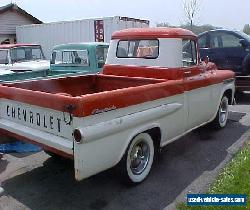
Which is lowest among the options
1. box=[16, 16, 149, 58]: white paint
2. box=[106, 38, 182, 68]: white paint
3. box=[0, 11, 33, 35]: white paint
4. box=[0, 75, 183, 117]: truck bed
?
box=[0, 75, 183, 117]: truck bed

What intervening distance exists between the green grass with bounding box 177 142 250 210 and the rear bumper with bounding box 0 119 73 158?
1405 mm

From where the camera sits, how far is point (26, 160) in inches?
214

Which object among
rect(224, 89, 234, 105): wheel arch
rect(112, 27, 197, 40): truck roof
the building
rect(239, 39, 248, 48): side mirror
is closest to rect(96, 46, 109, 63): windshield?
rect(112, 27, 197, 40): truck roof

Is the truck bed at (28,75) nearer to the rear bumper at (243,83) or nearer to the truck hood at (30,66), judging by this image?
the truck hood at (30,66)

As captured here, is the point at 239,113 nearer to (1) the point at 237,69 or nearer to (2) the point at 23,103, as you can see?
(1) the point at 237,69

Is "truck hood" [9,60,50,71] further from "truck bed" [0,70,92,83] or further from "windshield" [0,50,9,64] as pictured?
"truck bed" [0,70,92,83]

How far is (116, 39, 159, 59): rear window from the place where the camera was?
5553 millimetres

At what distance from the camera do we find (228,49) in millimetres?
9875

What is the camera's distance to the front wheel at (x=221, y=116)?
6.75 metres

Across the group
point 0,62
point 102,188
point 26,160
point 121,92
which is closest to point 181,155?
point 102,188

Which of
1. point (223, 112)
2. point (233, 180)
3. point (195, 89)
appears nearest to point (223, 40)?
point (223, 112)

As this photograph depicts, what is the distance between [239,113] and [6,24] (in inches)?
704

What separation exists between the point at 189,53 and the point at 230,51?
4.42 meters

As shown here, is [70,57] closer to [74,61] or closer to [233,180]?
[74,61]
